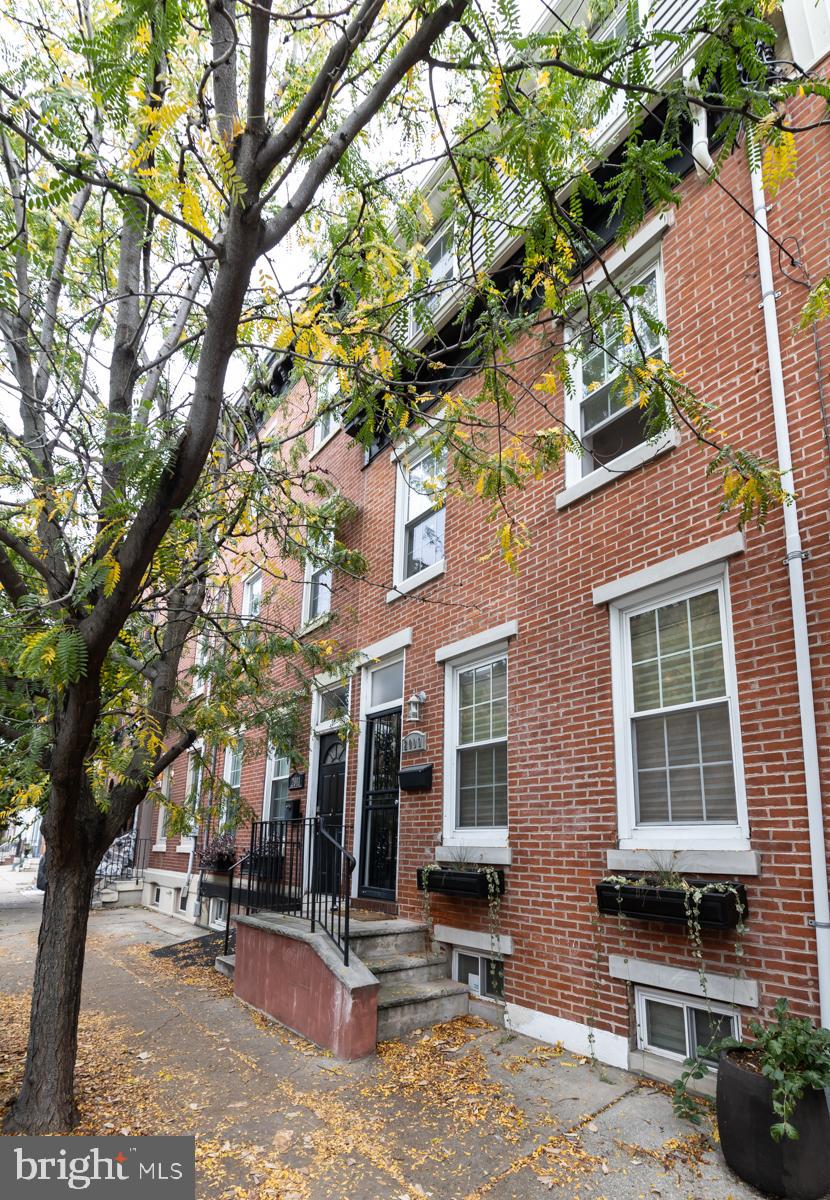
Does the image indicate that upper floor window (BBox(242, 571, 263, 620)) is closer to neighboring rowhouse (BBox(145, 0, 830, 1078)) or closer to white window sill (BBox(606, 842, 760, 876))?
neighboring rowhouse (BBox(145, 0, 830, 1078))

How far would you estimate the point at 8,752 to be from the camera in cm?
619

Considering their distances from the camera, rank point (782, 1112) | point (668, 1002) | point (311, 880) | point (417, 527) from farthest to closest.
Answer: point (417, 527) < point (311, 880) < point (668, 1002) < point (782, 1112)

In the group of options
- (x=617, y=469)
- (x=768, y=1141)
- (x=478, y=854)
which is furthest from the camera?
(x=478, y=854)

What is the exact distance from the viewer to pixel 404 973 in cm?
675

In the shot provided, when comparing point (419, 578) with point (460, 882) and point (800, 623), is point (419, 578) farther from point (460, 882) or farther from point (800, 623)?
point (800, 623)

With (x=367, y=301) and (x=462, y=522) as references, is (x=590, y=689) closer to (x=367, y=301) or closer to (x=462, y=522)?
(x=462, y=522)

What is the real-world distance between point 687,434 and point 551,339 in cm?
221

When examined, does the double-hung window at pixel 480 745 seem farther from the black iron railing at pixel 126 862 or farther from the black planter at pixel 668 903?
the black iron railing at pixel 126 862

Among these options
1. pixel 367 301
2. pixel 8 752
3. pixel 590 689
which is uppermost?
pixel 367 301

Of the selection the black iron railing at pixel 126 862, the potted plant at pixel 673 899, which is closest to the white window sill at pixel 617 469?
the potted plant at pixel 673 899

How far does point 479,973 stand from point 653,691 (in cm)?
321

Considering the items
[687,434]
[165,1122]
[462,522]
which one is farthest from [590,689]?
[165,1122]

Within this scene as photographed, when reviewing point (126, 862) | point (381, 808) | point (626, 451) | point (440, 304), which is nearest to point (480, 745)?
point (381, 808)

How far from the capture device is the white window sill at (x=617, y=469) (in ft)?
19.1
